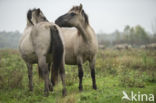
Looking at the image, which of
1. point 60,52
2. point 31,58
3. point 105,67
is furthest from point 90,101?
point 105,67

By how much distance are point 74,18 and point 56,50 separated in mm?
2042

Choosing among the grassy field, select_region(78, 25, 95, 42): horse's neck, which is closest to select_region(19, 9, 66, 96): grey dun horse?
the grassy field

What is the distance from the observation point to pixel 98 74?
8945 millimetres

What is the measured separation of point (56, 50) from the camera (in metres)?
4.80

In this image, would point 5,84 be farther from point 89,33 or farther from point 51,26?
point 89,33

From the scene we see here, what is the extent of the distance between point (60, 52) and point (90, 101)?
5.22 feet

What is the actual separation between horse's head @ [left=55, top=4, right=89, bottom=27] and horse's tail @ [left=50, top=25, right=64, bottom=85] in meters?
1.37

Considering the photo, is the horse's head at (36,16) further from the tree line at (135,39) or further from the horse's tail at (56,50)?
the tree line at (135,39)

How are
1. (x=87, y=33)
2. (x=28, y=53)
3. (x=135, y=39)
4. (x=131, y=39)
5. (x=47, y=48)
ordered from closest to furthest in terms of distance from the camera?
(x=47, y=48), (x=28, y=53), (x=87, y=33), (x=131, y=39), (x=135, y=39)

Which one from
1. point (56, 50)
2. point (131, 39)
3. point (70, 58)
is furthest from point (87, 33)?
point (131, 39)

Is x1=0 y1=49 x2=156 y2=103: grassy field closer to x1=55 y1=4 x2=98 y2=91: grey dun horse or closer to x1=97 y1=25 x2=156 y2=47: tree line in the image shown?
x1=55 y1=4 x2=98 y2=91: grey dun horse

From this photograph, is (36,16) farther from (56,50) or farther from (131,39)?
(131,39)

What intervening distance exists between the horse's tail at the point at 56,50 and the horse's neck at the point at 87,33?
1432 millimetres

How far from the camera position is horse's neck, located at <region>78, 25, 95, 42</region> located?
6188mm
